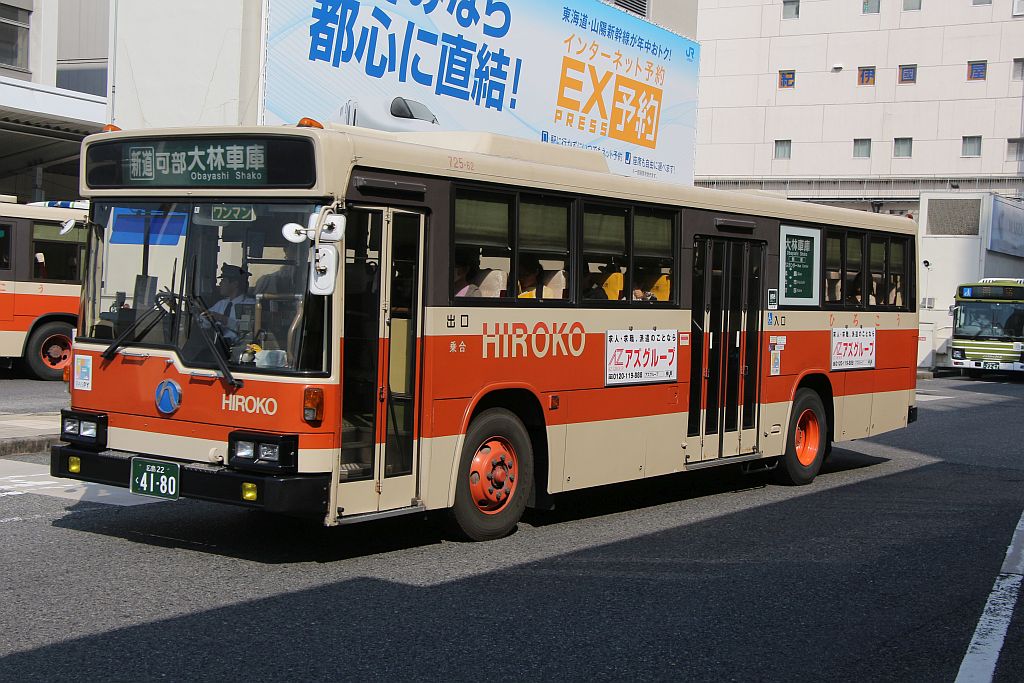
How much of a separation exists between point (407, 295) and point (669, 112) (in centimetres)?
1533

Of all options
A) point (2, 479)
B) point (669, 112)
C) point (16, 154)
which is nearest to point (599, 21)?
point (669, 112)

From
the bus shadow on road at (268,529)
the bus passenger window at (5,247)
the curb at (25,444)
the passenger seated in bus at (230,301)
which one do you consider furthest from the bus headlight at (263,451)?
the bus passenger window at (5,247)

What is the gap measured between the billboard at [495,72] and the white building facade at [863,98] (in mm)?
39013

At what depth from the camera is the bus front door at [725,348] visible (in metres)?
11.6

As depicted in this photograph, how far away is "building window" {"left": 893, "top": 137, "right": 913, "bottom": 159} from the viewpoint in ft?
201

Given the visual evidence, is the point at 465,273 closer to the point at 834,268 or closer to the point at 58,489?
the point at 58,489

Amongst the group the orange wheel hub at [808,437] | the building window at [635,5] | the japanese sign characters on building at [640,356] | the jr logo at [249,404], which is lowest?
the orange wheel hub at [808,437]

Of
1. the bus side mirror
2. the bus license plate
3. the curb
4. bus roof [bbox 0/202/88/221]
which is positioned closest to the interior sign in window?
the bus side mirror

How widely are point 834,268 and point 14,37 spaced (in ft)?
127

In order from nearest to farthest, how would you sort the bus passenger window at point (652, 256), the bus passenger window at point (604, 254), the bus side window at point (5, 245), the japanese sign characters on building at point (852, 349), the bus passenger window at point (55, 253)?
the bus passenger window at point (604, 254)
the bus passenger window at point (652, 256)
the japanese sign characters on building at point (852, 349)
the bus side window at point (5, 245)
the bus passenger window at point (55, 253)

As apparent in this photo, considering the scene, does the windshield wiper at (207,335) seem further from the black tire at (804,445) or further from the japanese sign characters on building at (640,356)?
the black tire at (804,445)

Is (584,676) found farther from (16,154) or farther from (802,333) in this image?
(16,154)

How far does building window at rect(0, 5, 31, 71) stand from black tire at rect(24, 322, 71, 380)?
25.8m

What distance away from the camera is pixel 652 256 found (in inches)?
433
